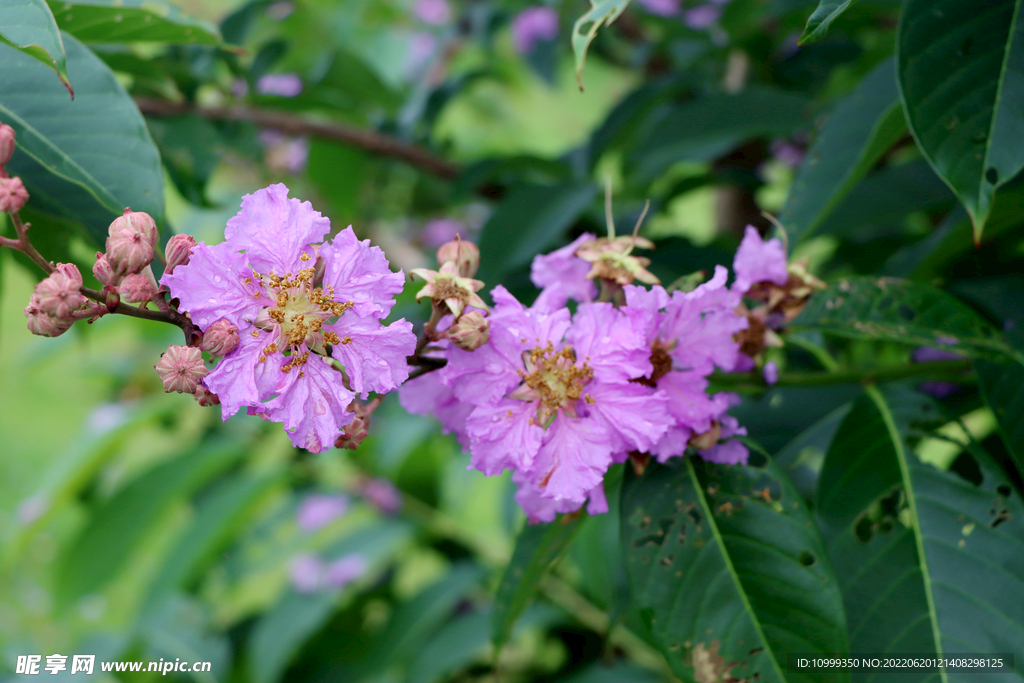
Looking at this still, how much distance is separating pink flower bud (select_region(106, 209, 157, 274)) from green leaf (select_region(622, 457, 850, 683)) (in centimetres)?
62

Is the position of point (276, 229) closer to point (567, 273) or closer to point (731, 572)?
point (567, 273)

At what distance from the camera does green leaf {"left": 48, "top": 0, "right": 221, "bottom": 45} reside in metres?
0.96

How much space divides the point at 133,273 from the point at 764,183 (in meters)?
1.82

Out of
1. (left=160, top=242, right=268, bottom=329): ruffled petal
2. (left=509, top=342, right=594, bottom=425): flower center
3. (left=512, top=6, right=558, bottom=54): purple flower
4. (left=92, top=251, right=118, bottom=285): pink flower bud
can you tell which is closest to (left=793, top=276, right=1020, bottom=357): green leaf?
(left=509, top=342, right=594, bottom=425): flower center

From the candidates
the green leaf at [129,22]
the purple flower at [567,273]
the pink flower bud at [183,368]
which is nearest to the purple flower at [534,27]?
the green leaf at [129,22]

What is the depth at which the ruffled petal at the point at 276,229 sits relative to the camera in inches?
30.4

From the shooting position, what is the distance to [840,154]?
1255 millimetres

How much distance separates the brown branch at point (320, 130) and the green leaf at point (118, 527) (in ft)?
3.65

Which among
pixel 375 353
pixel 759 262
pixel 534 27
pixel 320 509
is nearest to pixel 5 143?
pixel 375 353

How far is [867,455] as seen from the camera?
3.49 feet

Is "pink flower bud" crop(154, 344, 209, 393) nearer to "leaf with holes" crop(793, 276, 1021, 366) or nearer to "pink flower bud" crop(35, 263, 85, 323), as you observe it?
"pink flower bud" crop(35, 263, 85, 323)

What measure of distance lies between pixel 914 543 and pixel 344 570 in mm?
1853

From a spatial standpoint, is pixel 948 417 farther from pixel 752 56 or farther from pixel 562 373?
pixel 752 56

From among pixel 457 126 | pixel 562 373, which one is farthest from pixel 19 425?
pixel 562 373
